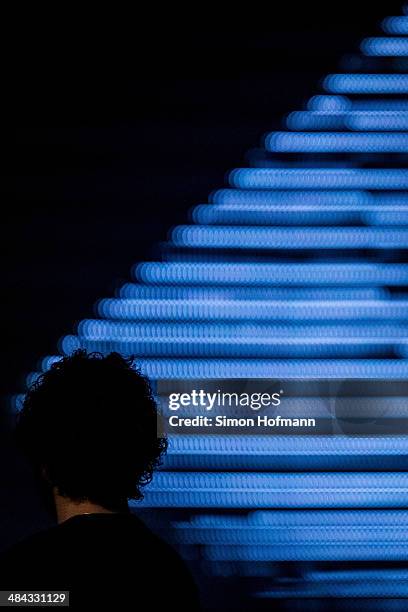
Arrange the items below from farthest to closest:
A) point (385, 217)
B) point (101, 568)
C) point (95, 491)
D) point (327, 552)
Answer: point (385, 217) → point (327, 552) → point (95, 491) → point (101, 568)

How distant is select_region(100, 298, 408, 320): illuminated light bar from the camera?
9.20 feet

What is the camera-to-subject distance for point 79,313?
9.27 feet

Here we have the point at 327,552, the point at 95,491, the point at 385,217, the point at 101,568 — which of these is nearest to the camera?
the point at 101,568

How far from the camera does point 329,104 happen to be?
2.89 metres

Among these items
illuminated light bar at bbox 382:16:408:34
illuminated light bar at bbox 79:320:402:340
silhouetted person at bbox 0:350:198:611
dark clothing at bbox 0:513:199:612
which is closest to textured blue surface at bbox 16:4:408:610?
illuminated light bar at bbox 79:320:402:340

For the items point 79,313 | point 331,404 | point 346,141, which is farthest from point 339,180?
point 79,313

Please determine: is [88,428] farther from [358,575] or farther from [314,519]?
[358,575]

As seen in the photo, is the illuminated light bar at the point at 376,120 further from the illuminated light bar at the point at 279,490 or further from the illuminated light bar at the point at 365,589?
the illuminated light bar at the point at 365,589

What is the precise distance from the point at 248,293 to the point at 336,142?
0.57 meters

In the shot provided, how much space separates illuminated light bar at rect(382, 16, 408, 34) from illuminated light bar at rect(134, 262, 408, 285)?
2.58 feet

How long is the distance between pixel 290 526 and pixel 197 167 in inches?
46.3

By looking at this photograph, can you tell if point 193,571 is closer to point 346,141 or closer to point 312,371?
point 312,371

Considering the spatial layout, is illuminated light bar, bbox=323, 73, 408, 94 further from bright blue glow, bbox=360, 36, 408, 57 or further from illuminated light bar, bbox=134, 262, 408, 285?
illuminated light bar, bbox=134, 262, 408, 285

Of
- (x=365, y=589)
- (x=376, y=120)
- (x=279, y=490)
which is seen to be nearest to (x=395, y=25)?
(x=376, y=120)
